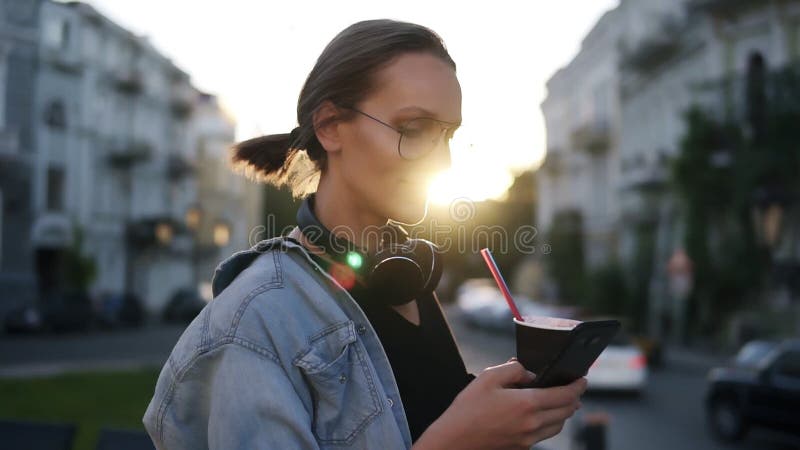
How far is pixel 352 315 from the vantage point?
1894 millimetres

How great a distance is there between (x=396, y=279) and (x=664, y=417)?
14.7 m

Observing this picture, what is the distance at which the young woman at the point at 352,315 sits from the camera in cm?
172

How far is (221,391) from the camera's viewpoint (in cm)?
170

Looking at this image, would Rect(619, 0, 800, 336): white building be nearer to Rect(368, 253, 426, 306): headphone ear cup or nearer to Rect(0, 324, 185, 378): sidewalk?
Rect(0, 324, 185, 378): sidewalk

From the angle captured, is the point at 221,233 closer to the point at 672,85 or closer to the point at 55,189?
the point at 55,189

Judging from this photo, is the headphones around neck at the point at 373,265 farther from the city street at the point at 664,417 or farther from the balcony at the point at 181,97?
the balcony at the point at 181,97

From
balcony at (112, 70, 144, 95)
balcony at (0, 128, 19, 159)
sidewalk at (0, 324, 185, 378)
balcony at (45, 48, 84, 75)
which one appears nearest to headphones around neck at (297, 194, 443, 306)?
sidewalk at (0, 324, 185, 378)

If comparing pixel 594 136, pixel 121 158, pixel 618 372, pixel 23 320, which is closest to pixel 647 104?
pixel 594 136

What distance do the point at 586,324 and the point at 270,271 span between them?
2.00ft

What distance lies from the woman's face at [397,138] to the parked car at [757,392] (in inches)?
415

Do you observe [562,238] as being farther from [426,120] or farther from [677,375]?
[426,120]

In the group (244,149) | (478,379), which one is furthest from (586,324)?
(244,149)

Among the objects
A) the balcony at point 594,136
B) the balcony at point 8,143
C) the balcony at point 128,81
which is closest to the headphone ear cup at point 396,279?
the balcony at point 8,143

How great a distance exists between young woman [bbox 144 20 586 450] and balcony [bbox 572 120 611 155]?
47.0 meters
